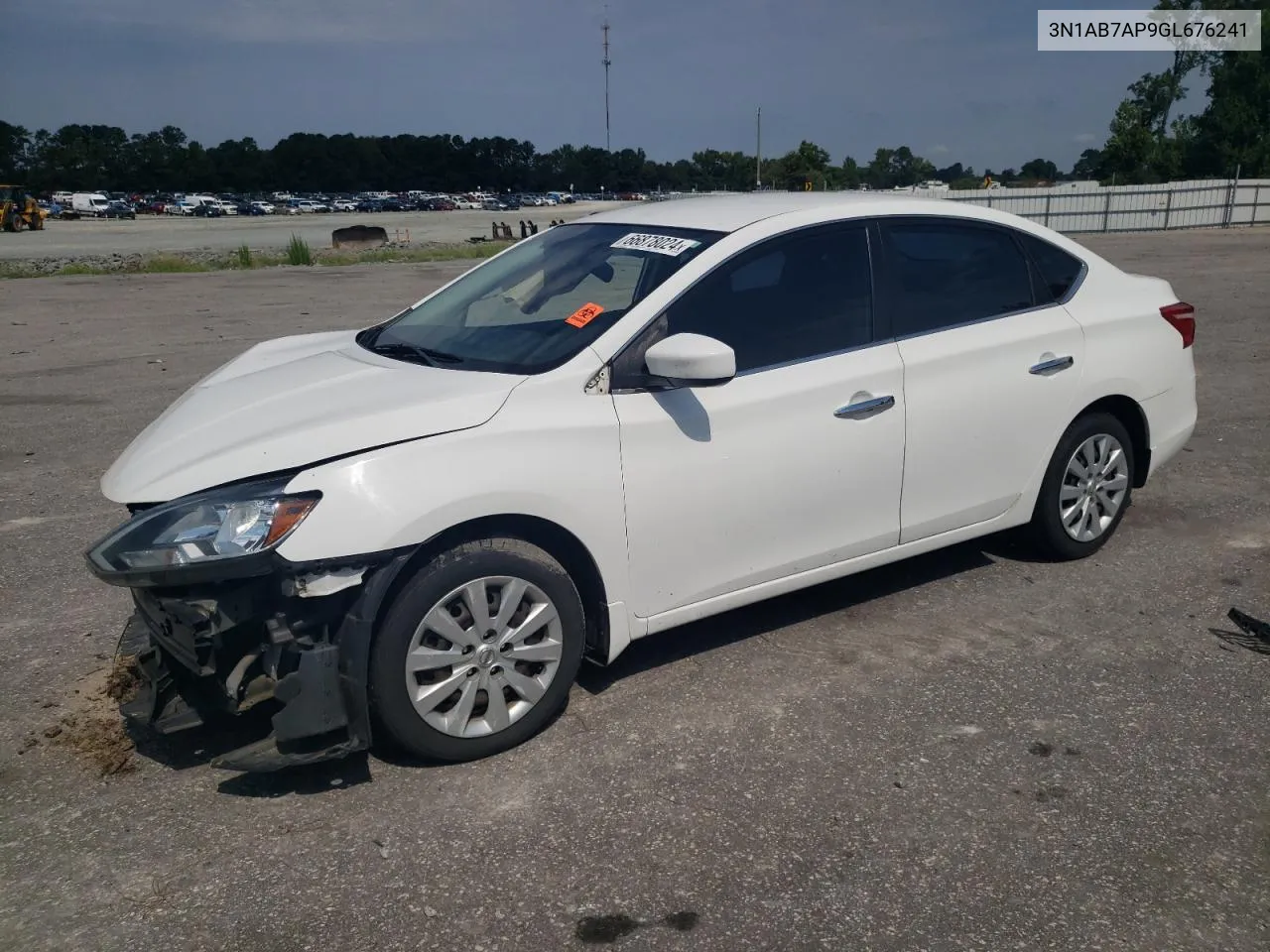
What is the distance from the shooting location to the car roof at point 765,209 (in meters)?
4.27

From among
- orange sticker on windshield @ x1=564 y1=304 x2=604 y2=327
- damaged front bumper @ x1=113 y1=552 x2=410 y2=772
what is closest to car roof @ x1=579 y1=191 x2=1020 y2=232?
orange sticker on windshield @ x1=564 y1=304 x2=604 y2=327

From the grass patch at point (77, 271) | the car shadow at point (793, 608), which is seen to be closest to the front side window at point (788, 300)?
the car shadow at point (793, 608)

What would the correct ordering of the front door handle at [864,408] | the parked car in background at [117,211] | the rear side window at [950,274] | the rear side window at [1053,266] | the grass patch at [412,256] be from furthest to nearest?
1. the parked car in background at [117,211]
2. the grass patch at [412,256]
3. the rear side window at [1053,266]
4. the rear side window at [950,274]
5. the front door handle at [864,408]

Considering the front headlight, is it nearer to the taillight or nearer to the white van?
the taillight

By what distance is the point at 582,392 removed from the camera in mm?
3586

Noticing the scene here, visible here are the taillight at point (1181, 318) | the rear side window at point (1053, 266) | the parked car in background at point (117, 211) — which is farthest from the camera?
the parked car in background at point (117, 211)

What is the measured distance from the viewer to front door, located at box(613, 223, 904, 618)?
3689 mm

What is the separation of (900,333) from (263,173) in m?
152

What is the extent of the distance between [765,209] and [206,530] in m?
2.52

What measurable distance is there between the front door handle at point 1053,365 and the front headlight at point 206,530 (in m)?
3.18

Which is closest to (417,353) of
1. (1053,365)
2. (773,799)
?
(773,799)

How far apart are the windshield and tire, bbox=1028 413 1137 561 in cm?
207

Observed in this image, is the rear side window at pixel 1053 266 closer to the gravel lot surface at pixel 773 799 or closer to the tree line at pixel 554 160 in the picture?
the gravel lot surface at pixel 773 799

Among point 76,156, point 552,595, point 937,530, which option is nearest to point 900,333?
point 937,530
